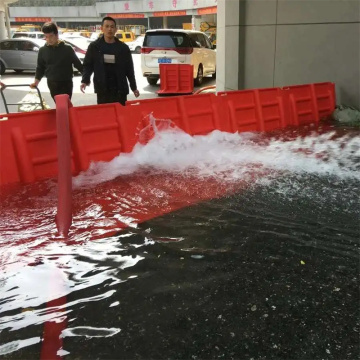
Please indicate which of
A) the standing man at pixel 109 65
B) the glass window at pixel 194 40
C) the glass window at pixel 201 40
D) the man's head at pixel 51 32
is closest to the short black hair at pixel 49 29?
the man's head at pixel 51 32

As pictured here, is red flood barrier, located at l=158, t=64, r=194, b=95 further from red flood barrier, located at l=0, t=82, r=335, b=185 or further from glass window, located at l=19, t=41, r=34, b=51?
glass window, located at l=19, t=41, r=34, b=51

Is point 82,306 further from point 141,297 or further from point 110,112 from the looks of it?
point 110,112

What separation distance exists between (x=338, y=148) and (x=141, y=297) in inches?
172

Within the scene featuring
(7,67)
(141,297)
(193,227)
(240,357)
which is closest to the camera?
(240,357)

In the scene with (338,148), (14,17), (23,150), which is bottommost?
(338,148)

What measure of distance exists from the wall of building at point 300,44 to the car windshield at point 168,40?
5056mm

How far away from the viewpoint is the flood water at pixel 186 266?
2074 mm

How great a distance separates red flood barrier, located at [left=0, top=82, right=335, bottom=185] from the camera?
4281 mm

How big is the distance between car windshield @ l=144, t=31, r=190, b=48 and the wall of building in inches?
199

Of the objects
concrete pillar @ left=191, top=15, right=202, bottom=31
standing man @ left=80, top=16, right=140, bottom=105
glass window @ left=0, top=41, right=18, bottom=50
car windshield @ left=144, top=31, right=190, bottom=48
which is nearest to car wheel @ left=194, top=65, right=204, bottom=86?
car windshield @ left=144, top=31, right=190, bottom=48

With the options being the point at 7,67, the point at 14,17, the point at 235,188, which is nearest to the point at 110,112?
the point at 235,188

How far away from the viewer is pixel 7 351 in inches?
78.7

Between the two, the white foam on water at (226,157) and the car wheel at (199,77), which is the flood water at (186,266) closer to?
the white foam on water at (226,157)

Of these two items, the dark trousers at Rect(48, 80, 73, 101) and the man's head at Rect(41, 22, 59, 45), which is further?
the dark trousers at Rect(48, 80, 73, 101)
